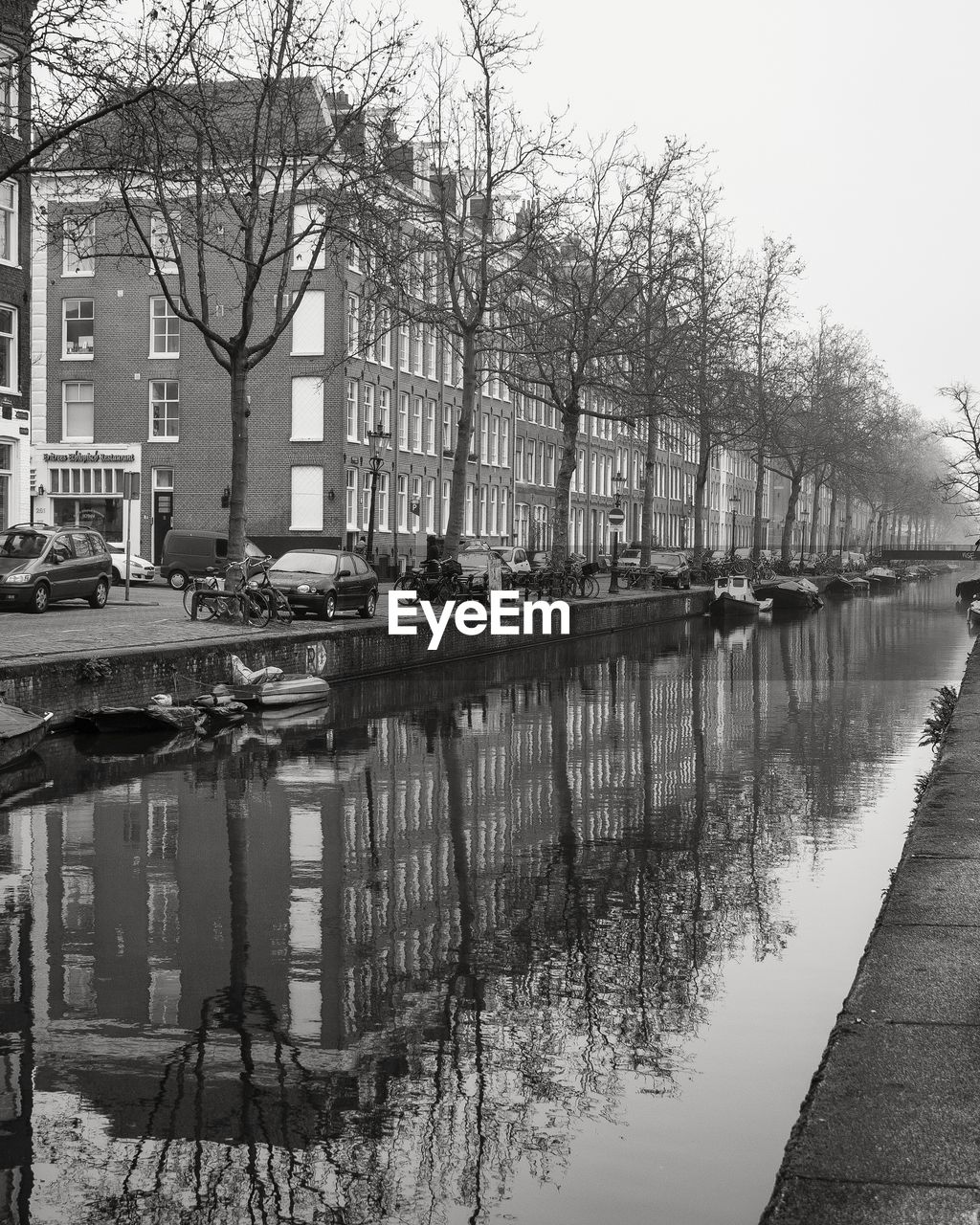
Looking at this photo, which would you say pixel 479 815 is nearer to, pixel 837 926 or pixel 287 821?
pixel 287 821

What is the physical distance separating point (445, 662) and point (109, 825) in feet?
65.4

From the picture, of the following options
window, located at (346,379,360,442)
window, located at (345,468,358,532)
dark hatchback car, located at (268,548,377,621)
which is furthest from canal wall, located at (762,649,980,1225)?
window, located at (346,379,360,442)

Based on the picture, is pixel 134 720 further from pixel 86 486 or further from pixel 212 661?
pixel 86 486

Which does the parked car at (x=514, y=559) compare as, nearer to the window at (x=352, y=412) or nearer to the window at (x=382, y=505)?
the window at (x=352, y=412)

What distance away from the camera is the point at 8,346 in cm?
3812

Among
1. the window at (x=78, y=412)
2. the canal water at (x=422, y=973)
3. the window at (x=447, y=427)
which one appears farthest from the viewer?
the window at (x=447, y=427)

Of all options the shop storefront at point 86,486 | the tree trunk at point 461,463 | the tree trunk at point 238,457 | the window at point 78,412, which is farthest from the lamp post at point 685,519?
the tree trunk at point 238,457

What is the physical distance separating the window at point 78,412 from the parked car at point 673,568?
2258 cm

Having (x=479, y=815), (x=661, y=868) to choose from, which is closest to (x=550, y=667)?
(x=479, y=815)

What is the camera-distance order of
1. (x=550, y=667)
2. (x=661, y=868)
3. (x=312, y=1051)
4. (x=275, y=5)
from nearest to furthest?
1. (x=312, y=1051)
2. (x=661, y=868)
3. (x=275, y=5)
4. (x=550, y=667)

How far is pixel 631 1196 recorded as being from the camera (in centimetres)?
543

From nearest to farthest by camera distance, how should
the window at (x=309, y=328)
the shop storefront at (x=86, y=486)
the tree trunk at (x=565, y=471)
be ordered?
the tree trunk at (x=565, y=471)
the window at (x=309, y=328)
the shop storefront at (x=86, y=486)

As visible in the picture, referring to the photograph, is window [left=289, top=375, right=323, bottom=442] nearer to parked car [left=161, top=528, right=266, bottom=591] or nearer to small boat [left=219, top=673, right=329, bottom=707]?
parked car [left=161, top=528, right=266, bottom=591]

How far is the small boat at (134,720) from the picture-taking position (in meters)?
19.1
